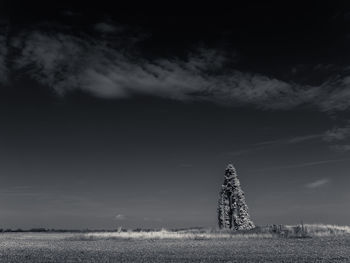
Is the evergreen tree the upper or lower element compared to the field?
upper

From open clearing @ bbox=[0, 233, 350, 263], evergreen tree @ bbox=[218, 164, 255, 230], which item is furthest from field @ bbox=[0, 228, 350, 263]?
evergreen tree @ bbox=[218, 164, 255, 230]

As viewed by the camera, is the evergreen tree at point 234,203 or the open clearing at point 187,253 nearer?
the open clearing at point 187,253

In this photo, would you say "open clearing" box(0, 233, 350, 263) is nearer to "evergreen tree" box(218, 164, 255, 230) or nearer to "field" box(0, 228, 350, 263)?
"field" box(0, 228, 350, 263)

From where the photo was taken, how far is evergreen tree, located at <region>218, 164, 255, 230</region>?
249 feet

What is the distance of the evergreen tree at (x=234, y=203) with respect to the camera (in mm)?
76000

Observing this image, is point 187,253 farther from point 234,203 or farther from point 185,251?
point 234,203

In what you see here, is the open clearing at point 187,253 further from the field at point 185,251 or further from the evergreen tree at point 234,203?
the evergreen tree at point 234,203

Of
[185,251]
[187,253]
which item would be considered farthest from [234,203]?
[187,253]

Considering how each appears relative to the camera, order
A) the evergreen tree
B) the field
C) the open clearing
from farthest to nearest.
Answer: the evergreen tree < the field < the open clearing

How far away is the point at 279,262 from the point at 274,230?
37706mm

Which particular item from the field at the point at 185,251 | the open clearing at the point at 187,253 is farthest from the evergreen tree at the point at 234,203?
the open clearing at the point at 187,253

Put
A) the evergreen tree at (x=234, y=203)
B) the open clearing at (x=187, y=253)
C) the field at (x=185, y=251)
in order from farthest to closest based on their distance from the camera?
the evergreen tree at (x=234, y=203), the field at (x=185, y=251), the open clearing at (x=187, y=253)

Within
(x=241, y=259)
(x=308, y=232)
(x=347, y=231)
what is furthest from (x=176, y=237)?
(x=241, y=259)

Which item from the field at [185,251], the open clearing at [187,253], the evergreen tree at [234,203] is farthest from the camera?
the evergreen tree at [234,203]
